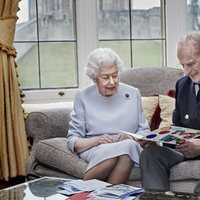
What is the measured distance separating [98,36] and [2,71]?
0.92 meters

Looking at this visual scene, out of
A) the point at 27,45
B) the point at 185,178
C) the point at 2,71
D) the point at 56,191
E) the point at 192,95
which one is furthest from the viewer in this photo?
the point at 27,45

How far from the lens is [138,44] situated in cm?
374

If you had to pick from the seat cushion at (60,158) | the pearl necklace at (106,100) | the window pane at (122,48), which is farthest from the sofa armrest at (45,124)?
the window pane at (122,48)

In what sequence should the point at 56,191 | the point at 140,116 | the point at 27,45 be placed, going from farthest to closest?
1. the point at 27,45
2. the point at 140,116
3. the point at 56,191

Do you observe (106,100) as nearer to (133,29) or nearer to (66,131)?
(66,131)

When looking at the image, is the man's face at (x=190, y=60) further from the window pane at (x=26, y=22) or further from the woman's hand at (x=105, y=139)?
the window pane at (x=26, y=22)

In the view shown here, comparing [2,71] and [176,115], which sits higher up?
[2,71]

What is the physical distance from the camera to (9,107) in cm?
315

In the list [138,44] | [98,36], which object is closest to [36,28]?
[98,36]

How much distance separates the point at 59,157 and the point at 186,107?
2.48ft

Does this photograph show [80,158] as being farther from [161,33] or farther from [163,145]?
[161,33]

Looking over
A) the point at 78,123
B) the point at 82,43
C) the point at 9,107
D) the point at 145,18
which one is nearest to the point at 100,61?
the point at 78,123

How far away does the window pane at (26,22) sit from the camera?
3.52 m

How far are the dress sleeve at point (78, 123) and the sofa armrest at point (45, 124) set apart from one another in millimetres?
199
